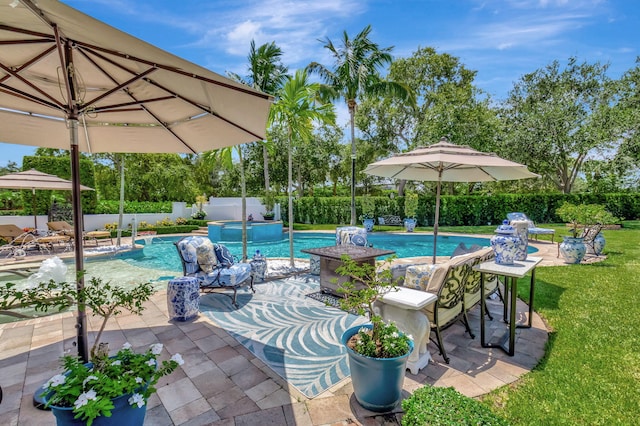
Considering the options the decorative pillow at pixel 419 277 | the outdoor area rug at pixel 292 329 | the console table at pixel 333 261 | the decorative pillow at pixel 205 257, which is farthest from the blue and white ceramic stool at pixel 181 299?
the decorative pillow at pixel 419 277

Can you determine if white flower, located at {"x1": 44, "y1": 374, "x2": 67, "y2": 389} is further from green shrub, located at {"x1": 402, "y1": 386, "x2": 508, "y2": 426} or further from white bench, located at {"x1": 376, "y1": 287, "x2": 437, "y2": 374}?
white bench, located at {"x1": 376, "y1": 287, "x2": 437, "y2": 374}

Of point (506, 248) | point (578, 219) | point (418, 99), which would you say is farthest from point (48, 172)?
point (418, 99)

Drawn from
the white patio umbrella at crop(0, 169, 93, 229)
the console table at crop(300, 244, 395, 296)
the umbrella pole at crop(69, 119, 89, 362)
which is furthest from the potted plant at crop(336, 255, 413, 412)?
the white patio umbrella at crop(0, 169, 93, 229)

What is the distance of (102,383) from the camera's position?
1700 mm

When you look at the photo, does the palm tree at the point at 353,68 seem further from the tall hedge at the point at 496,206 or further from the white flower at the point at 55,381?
the white flower at the point at 55,381

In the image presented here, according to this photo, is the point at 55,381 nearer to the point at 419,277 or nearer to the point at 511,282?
the point at 419,277

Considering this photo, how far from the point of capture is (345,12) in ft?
22.0

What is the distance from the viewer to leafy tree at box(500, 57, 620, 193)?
17.8 m

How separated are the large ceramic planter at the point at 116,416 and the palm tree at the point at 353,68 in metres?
9.04

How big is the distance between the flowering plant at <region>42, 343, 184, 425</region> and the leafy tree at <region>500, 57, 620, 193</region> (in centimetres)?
2227

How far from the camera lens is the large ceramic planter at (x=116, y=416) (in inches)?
63.3

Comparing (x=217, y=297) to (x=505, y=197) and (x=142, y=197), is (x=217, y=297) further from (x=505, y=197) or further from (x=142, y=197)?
(x=142, y=197)

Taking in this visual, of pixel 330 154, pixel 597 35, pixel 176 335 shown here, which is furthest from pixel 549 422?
pixel 330 154

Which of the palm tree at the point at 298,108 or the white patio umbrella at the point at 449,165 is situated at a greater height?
the palm tree at the point at 298,108
